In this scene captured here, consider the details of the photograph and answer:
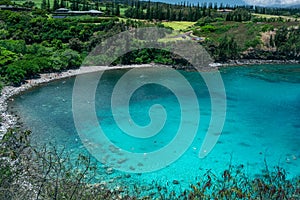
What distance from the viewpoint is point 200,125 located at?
29469 millimetres

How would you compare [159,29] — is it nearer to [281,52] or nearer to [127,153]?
[281,52]

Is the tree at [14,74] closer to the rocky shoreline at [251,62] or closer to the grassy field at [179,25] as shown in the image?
the rocky shoreline at [251,62]

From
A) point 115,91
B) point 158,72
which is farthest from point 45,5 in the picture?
point 115,91

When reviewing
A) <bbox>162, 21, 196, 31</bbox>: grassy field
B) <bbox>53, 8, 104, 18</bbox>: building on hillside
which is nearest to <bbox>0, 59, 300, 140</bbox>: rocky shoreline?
<bbox>162, 21, 196, 31</bbox>: grassy field

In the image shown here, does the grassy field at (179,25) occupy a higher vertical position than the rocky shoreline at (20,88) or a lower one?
higher

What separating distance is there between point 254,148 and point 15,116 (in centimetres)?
2097

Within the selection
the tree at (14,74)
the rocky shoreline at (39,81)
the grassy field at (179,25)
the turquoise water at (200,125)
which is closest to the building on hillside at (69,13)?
the grassy field at (179,25)

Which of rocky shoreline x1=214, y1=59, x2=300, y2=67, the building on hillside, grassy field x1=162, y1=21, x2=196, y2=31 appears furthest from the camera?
grassy field x1=162, y1=21, x2=196, y2=31

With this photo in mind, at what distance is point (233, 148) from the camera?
25141 mm

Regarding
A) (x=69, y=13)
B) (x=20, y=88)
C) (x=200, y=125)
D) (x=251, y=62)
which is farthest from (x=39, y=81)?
(x=251, y=62)

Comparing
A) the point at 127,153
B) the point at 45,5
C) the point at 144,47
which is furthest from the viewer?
the point at 45,5

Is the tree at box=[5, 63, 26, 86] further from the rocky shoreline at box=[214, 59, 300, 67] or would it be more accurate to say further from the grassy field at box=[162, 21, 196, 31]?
the grassy field at box=[162, 21, 196, 31]

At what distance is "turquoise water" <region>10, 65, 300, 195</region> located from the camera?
22.0 metres

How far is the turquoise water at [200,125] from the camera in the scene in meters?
22.0
